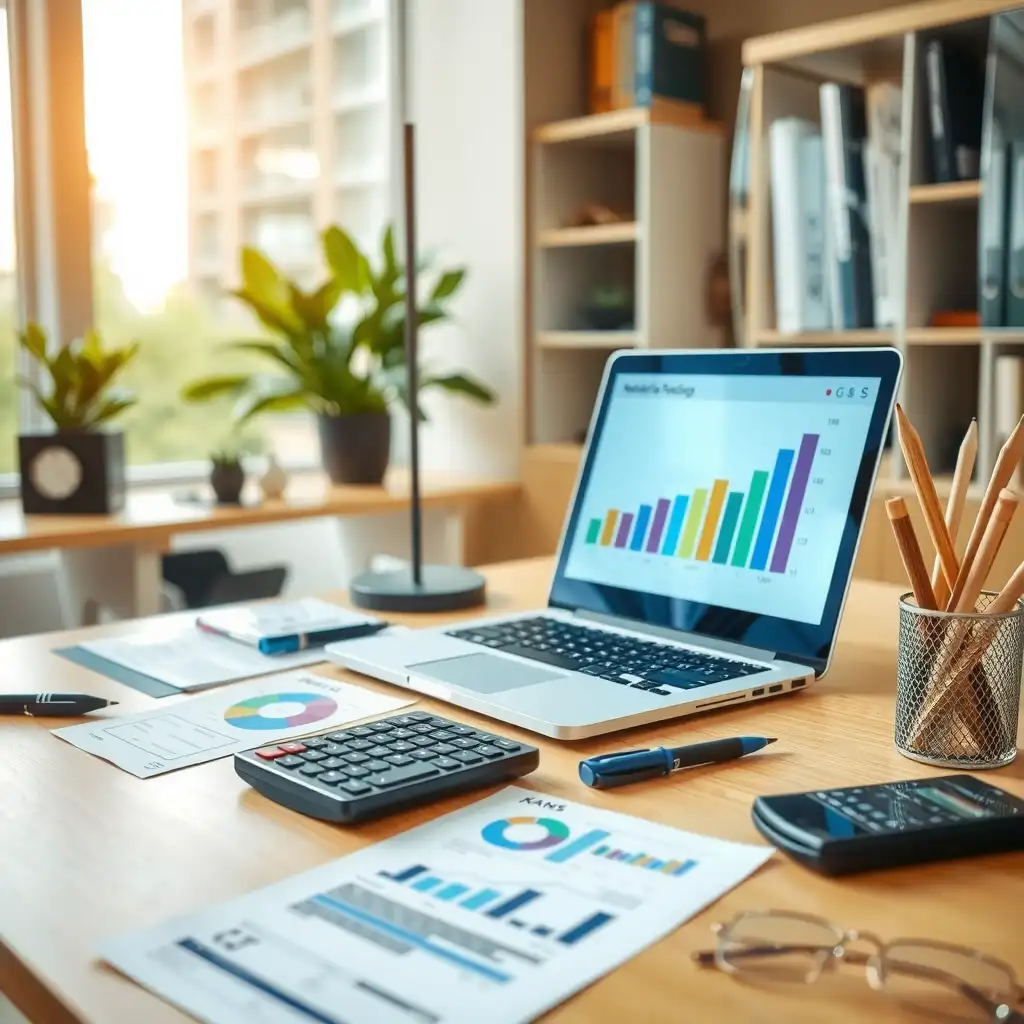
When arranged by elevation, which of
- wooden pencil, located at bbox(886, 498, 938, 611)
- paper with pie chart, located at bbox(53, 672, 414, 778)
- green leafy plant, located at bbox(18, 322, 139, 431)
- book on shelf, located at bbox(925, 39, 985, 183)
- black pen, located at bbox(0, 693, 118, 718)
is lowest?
paper with pie chart, located at bbox(53, 672, 414, 778)

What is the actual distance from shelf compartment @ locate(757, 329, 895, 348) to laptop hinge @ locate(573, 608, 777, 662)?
4.36 feet

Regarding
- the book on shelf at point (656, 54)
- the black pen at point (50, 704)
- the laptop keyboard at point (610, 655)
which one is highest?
the book on shelf at point (656, 54)

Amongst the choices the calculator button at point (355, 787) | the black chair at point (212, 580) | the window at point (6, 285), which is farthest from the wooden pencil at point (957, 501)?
the window at point (6, 285)

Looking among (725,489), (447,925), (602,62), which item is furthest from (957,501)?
(602,62)

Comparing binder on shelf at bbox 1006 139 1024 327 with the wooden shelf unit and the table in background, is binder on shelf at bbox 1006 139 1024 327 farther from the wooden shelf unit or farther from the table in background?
the table in background

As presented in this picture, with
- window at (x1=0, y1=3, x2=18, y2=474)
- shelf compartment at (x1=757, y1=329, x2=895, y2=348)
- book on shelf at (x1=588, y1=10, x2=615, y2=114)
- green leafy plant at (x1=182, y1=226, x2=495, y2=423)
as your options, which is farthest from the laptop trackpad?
book on shelf at (x1=588, y1=10, x2=615, y2=114)

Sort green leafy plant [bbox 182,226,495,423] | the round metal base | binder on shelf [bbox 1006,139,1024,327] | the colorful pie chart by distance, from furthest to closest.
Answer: green leafy plant [bbox 182,226,495,423] < binder on shelf [bbox 1006,139,1024,327] < the round metal base < the colorful pie chart

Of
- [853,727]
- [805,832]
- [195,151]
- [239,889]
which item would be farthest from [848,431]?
[195,151]

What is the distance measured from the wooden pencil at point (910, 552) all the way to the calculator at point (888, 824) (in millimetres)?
147

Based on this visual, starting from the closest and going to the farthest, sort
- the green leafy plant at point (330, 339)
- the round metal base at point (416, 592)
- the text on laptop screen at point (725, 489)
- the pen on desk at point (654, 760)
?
the pen on desk at point (654, 760)
the text on laptop screen at point (725, 489)
the round metal base at point (416, 592)
the green leafy plant at point (330, 339)

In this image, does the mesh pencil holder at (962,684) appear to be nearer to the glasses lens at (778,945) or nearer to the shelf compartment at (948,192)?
the glasses lens at (778,945)

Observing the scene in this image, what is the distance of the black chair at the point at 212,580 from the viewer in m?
2.57

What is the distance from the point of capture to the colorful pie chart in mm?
872

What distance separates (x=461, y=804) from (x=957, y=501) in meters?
0.41
